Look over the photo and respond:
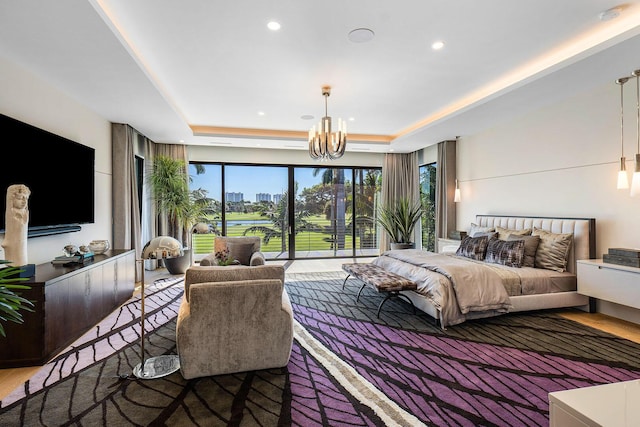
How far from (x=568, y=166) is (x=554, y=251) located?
3.90ft

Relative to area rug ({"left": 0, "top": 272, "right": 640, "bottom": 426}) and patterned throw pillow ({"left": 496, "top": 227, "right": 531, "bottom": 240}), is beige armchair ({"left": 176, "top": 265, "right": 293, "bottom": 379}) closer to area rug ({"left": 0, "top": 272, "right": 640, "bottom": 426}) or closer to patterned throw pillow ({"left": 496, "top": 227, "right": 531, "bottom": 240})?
area rug ({"left": 0, "top": 272, "right": 640, "bottom": 426})

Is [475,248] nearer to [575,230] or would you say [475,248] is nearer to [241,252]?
[575,230]

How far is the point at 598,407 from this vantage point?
125cm

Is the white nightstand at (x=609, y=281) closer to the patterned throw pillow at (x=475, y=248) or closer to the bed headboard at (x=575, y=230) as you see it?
the bed headboard at (x=575, y=230)

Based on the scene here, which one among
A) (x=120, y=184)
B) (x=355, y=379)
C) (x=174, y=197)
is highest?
(x=120, y=184)

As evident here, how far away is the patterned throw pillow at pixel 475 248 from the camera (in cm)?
471

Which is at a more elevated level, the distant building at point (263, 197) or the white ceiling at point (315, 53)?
the white ceiling at point (315, 53)

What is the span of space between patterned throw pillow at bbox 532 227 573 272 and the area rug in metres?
0.72

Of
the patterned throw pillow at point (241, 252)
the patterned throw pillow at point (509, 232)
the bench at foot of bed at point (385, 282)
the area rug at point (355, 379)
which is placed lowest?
the area rug at point (355, 379)

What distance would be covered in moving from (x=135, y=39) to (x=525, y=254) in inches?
198

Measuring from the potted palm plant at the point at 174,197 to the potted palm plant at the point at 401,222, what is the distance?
4.21m

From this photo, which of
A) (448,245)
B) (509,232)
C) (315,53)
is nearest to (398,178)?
(448,245)

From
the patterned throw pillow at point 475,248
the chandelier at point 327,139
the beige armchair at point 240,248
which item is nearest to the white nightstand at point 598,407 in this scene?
the patterned throw pillow at point 475,248

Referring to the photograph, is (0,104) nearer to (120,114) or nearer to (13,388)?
(120,114)
